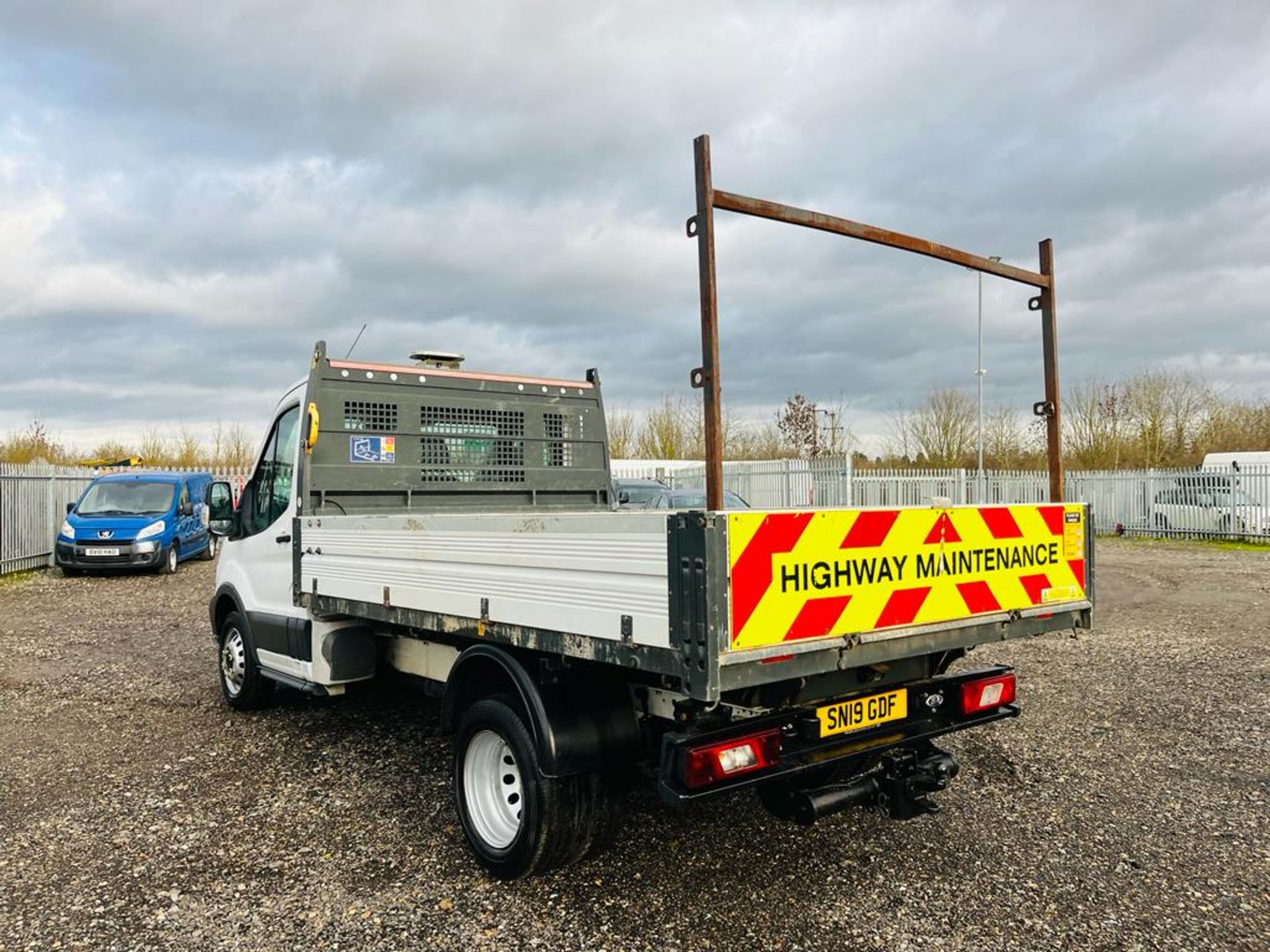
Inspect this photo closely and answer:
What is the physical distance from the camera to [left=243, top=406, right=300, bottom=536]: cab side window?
5516 millimetres

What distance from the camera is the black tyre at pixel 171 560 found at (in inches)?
616

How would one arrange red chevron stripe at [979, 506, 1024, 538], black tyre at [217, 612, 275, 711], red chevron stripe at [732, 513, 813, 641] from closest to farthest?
red chevron stripe at [732, 513, 813, 641] → red chevron stripe at [979, 506, 1024, 538] → black tyre at [217, 612, 275, 711]

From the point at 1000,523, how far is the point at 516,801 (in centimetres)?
230

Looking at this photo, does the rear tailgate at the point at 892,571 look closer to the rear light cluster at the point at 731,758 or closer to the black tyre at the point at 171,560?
the rear light cluster at the point at 731,758

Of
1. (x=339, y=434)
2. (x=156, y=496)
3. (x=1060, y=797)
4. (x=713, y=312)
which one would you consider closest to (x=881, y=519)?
(x=713, y=312)

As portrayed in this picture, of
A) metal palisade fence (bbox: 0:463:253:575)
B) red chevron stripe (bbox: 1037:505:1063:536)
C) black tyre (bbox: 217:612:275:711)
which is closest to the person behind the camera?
red chevron stripe (bbox: 1037:505:1063:536)

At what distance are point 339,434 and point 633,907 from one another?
3.30 meters

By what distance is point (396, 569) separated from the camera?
412 centimetres

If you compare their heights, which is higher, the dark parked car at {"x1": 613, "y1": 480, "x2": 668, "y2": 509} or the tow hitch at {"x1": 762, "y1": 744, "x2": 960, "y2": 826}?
the dark parked car at {"x1": 613, "y1": 480, "x2": 668, "y2": 509}

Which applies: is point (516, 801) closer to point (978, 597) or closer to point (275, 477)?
point (978, 597)

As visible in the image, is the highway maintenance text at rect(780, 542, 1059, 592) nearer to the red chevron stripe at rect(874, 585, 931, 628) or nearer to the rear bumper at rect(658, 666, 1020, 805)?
the red chevron stripe at rect(874, 585, 931, 628)

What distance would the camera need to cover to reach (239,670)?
622 centimetres

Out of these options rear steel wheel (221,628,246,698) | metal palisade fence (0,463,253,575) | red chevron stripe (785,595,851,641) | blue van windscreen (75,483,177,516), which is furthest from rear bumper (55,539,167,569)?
red chevron stripe (785,595,851,641)

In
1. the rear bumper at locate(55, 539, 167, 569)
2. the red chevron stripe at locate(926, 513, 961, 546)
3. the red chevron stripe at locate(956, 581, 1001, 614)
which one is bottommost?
the rear bumper at locate(55, 539, 167, 569)
